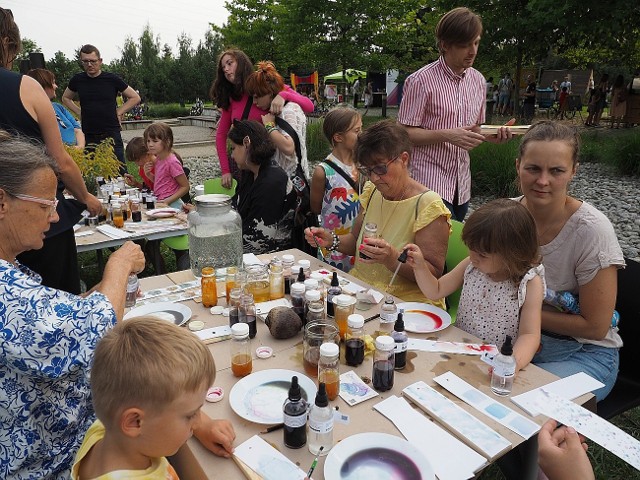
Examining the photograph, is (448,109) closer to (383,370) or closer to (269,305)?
(269,305)

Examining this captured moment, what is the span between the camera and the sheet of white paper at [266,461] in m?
1.29

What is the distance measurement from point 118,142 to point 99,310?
614cm

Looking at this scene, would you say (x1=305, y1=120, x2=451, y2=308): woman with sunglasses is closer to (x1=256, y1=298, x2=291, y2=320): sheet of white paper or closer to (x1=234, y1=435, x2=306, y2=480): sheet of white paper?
(x1=256, y1=298, x2=291, y2=320): sheet of white paper

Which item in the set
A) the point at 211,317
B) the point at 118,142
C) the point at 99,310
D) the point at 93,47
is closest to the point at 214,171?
the point at 118,142

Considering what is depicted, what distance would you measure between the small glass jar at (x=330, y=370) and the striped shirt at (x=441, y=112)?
90.4 inches

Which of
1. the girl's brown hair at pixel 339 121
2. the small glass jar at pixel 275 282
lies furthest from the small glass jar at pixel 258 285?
the girl's brown hair at pixel 339 121

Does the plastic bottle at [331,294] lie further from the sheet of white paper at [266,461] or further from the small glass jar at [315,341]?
the sheet of white paper at [266,461]

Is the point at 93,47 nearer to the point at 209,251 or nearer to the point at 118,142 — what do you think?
the point at 118,142

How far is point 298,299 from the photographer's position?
2.18 m

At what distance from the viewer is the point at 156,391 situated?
1.16 meters

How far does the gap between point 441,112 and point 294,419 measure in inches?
108

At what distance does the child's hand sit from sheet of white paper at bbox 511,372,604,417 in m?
Answer: 0.85

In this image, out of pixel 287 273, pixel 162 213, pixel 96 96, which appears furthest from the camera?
pixel 96 96

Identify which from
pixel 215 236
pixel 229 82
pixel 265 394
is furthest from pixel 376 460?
pixel 229 82
